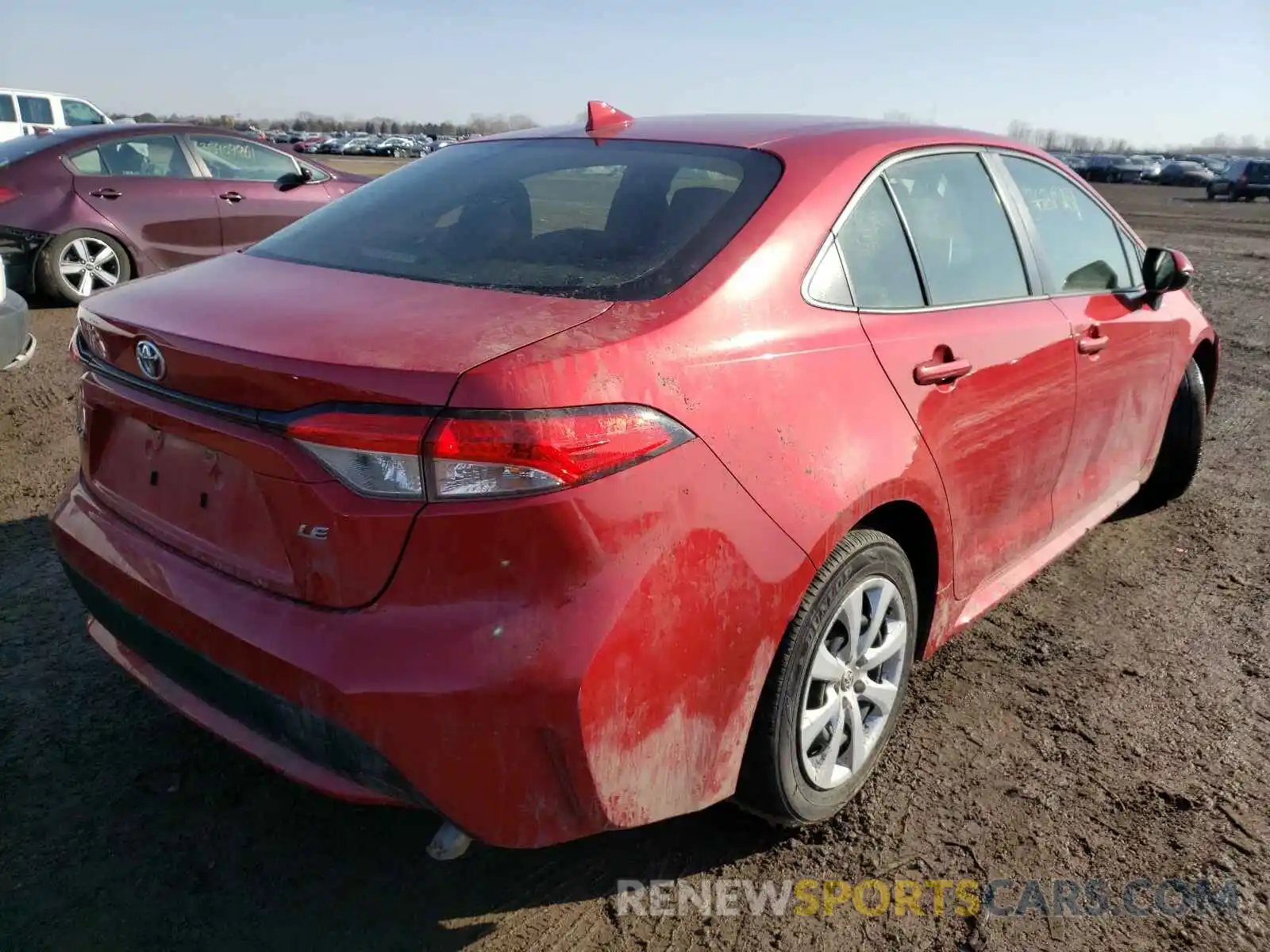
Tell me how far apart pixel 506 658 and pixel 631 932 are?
838mm

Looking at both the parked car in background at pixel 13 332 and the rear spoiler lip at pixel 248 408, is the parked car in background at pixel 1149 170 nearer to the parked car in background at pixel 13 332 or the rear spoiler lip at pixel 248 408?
the parked car in background at pixel 13 332

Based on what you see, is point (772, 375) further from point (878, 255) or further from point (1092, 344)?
point (1092, 344)

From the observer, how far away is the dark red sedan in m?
7.46

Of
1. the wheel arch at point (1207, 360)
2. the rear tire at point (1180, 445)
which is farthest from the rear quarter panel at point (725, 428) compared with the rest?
the wheel arch at point (1207, 360)

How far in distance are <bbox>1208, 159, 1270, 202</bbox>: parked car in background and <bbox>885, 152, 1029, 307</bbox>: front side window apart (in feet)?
139

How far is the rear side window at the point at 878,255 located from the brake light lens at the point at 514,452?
0.97 meters

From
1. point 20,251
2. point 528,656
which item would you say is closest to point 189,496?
point 528,656

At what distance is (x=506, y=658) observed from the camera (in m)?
1.70

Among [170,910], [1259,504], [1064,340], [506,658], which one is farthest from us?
[1259,504]

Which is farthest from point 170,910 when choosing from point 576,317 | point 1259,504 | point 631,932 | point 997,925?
point 1259,504

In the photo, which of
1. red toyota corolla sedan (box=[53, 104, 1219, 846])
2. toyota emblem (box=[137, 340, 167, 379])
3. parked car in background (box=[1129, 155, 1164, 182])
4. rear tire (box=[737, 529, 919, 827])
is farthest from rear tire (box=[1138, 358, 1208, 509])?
parked car in background (box=[1129, 155, 1164, 182])

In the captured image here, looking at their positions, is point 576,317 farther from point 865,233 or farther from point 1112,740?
point 1112,740

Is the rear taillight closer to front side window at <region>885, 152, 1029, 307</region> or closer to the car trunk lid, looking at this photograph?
the car trunk lid

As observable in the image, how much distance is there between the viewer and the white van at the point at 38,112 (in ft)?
58.8
